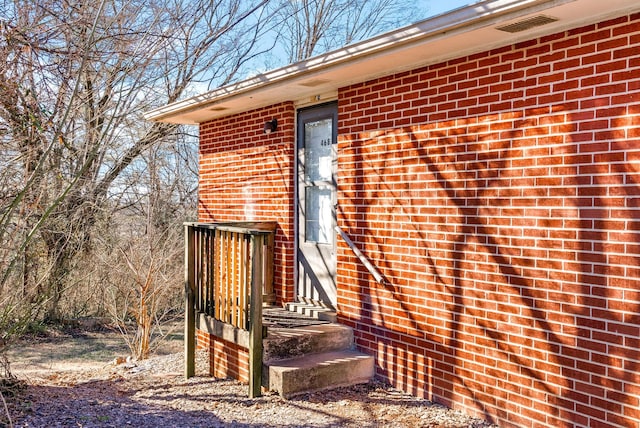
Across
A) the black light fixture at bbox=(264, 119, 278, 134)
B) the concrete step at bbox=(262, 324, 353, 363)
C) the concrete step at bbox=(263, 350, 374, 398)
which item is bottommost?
the concrete step at bbox=(263, 350, 374, 398)

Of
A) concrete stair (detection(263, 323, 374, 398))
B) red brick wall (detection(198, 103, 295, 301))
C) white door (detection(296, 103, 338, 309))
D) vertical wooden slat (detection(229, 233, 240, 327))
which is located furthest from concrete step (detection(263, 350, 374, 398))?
red brick wall (detection(198, 103, 295, 301))

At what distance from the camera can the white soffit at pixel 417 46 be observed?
3689 millimetres

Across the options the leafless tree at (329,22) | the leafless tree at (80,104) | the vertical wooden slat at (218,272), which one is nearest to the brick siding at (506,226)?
the vertical wooden slat at (218,272)

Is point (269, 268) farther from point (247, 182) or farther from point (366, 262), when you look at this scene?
point (366, 262)

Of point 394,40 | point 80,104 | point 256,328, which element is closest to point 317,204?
point 256,328

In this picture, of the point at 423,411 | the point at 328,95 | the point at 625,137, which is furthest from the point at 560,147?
the point at 328,95

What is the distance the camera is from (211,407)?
519cm

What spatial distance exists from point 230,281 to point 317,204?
140 centimetres

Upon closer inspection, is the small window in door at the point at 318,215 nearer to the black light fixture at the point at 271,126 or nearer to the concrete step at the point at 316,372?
the black light fixture at the point at 271,126

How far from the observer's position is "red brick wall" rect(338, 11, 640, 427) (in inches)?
→ 148

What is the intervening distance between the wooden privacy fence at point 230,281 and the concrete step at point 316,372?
20cm

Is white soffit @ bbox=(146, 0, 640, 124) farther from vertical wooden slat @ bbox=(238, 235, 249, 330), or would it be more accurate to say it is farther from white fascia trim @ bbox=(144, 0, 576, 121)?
vertical wooden slat @ bbox=(238, 235, 249, 330)

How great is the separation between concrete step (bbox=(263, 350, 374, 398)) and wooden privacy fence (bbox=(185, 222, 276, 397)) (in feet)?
0.66

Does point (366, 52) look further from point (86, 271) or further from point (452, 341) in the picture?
point (86, 271)
